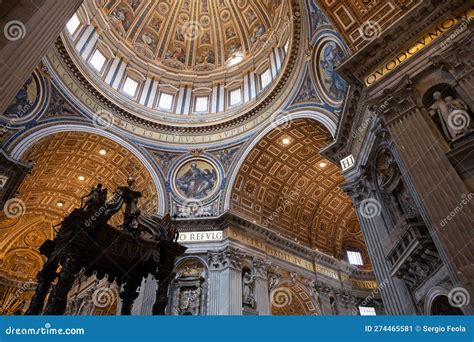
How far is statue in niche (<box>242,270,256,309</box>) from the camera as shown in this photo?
13.5 metres

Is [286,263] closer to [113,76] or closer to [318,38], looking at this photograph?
[318,38]

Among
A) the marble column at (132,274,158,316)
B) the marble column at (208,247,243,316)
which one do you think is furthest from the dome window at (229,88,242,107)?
the marble column at (132,274,158,316)

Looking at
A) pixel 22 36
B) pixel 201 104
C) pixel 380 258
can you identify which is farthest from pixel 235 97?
pixel 22 36

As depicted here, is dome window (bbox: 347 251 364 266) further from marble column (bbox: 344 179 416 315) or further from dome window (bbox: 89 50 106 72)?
dome window (bbox: 89 50 106 72)

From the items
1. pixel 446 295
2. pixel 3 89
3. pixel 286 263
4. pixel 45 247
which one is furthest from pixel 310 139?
pixel 3 89

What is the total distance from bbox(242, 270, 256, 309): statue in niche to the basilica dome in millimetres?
7836

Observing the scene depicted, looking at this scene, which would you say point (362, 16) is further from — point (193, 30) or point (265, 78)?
point (193, 30)

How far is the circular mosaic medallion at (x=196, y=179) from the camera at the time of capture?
54.3 ft

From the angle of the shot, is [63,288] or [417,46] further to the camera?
[417,46]

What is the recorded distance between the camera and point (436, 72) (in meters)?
7.49

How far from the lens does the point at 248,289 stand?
14.0 m

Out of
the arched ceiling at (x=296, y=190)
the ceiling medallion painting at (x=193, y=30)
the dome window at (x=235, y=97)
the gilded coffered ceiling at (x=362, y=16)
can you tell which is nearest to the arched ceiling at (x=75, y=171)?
the arched ceiling at (x=296, y=190)

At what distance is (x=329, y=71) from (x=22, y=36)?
950 cm

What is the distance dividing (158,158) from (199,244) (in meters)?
4.89
